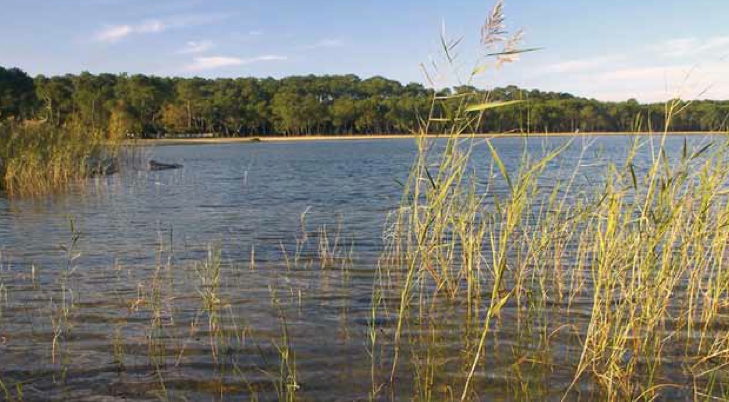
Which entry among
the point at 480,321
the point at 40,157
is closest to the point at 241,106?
the point at 40,157

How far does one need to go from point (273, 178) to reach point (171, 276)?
785 inches

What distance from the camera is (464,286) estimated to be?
22.9ft

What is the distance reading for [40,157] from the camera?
58.0ft

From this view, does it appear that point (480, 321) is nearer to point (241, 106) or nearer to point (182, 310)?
point (182, 310)

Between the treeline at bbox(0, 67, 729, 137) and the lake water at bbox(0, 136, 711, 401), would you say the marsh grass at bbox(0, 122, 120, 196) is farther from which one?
the treeline at bbox(0, 67, 729, 137)

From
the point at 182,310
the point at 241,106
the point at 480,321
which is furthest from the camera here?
the point at 241,106

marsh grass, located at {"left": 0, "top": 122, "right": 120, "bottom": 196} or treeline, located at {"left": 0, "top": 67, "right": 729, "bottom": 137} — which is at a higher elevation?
treeline, located at {"left": 0, "top": 67, "right": 729, "bottom": 137}

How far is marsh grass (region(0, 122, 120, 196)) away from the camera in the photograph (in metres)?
17.3

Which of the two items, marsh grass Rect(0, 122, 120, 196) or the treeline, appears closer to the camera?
marsh grass Rect(0, 122, 120, 196)

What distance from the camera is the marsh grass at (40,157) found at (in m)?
17.3

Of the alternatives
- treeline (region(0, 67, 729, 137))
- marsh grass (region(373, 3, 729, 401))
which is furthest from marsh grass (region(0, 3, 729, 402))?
treeline (region(0, 67, 729, 137))

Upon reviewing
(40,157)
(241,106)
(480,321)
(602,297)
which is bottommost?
(480,321)

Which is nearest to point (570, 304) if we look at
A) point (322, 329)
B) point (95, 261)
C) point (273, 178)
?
point (322, 329)

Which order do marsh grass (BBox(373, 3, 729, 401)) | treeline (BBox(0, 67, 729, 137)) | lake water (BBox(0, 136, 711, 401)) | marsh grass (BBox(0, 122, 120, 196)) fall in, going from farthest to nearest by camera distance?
treeline (BBox(0, 67, 729, 137)) → marsh grass (BBox(0, 122, 120, 196)) → lake water (BBox(0, 136, 711, 401)) → marsh grass (BBox(373, 3, 729, 401))
